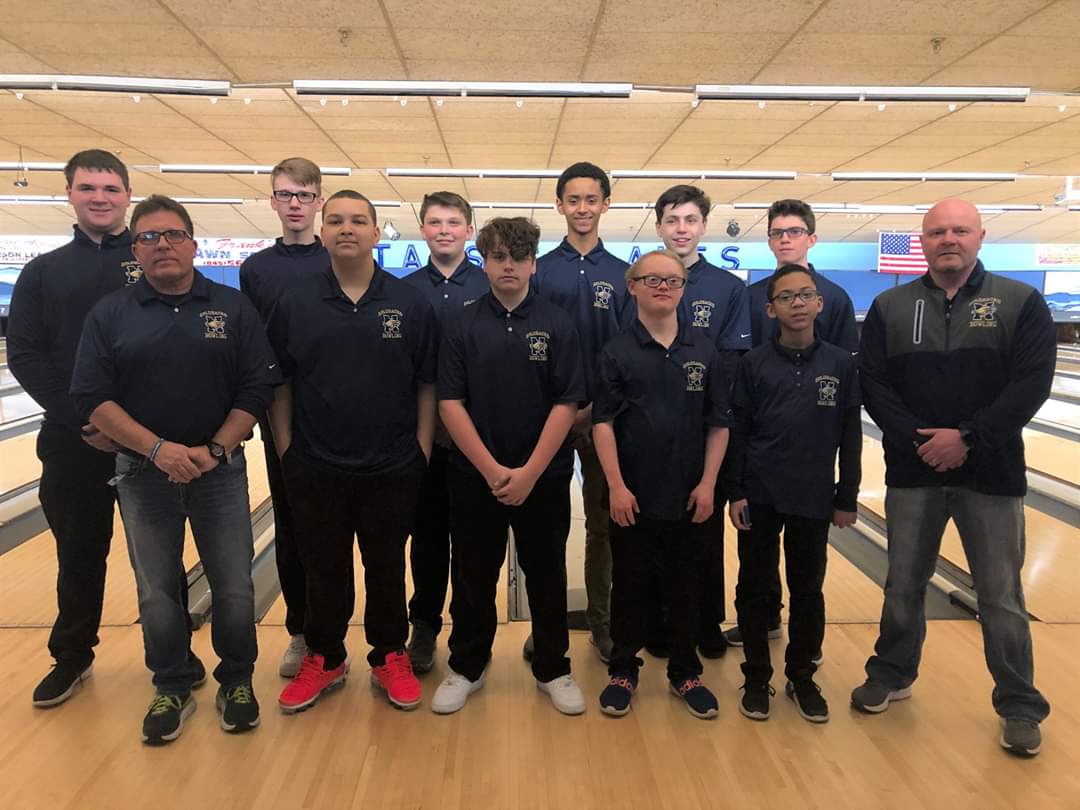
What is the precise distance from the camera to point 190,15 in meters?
4.13

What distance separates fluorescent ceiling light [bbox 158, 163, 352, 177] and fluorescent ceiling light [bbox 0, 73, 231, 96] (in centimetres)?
303

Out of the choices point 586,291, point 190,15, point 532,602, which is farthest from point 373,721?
point 190,15

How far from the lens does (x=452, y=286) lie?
2498mm

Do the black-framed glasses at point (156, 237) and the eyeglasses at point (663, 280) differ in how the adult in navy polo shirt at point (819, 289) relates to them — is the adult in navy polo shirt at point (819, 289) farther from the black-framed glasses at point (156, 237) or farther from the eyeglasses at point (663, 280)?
the black-framed glasses at point (156, 237)

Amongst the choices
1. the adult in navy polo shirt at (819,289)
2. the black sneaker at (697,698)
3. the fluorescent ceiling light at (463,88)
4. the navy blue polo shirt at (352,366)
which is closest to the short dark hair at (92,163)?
the navy blue polo shirt at (352,366)

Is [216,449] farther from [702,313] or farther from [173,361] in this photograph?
[702,313]

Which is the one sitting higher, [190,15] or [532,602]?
[190,15]

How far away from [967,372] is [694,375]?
2.44 ft

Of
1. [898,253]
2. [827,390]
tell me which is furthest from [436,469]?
[898,253]

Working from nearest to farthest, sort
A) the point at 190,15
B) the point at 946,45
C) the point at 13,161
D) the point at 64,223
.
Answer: the point at 190,15
the point at 946,45
the point at 13,161
the point at 64,223

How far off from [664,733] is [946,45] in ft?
15.3

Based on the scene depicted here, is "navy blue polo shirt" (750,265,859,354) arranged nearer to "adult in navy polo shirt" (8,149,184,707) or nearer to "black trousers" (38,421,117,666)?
"adult in navy polo shirt" (8,149,184,707)

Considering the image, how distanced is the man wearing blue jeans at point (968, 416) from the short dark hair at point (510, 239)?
1043 mm

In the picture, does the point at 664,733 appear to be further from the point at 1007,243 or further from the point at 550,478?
the point at 1007,243
